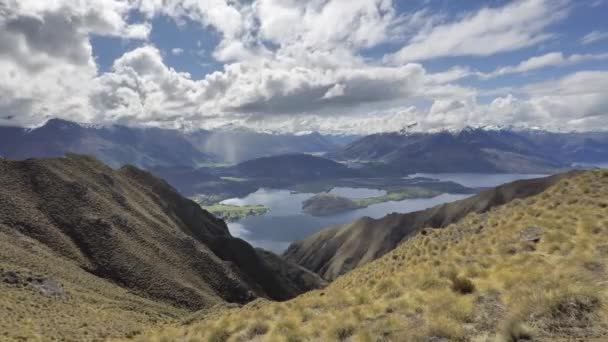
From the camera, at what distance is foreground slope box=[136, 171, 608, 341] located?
1105 centimetres

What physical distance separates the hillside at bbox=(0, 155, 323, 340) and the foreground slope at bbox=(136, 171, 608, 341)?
29.3 metres

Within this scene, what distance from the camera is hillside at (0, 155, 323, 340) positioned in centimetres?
4938

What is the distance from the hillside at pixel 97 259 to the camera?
4938 cm

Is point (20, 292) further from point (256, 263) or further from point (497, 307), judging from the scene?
point (256, 263)

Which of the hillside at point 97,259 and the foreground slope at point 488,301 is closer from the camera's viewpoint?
the foreground slope at point 488,301

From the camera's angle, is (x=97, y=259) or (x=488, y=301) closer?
(x=488, y=301)

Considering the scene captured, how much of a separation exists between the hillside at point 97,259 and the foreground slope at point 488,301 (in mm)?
29325

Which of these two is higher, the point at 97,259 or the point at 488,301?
the point at 488,301

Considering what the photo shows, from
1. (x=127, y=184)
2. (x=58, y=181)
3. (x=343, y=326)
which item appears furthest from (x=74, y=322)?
(x=127, y=184)

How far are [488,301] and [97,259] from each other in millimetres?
91806

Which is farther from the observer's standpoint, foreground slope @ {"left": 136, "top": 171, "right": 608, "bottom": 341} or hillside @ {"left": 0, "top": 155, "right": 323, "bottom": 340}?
hillside @ {"left": 0, "top": 155, "right": 323, "bottom": 340}

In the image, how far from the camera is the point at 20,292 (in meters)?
53.7

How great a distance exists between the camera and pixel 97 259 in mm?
87438

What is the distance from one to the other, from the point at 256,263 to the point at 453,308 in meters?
136
